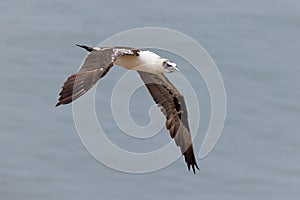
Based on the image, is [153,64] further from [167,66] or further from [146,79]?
[146,79]

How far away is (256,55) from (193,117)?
2.18 meters

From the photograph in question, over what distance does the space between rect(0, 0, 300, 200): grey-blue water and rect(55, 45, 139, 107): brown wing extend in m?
4.17

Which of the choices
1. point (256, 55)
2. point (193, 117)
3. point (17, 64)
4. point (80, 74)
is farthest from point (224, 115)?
point (80, 74)

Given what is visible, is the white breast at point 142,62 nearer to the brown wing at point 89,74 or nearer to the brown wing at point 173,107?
the brown wing at point 89,74

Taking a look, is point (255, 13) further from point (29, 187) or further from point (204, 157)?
point (29, 187)

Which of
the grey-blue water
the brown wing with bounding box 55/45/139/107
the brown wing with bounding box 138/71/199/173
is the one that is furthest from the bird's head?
the grey-blue water

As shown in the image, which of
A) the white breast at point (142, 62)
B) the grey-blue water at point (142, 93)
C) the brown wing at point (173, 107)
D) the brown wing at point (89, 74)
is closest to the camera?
the brown wing at point (89, 74)

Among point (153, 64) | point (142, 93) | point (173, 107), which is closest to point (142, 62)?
point (153, 64)

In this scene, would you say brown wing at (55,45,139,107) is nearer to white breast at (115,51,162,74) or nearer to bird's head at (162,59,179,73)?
white breast at (115,51,162,74)

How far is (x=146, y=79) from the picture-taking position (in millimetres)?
19688

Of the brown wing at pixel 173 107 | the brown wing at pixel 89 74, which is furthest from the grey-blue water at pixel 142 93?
the brown wing at pixel 89 74

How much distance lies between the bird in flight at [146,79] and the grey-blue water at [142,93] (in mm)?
1786

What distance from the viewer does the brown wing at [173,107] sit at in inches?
762

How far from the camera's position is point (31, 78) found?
23.0 m
